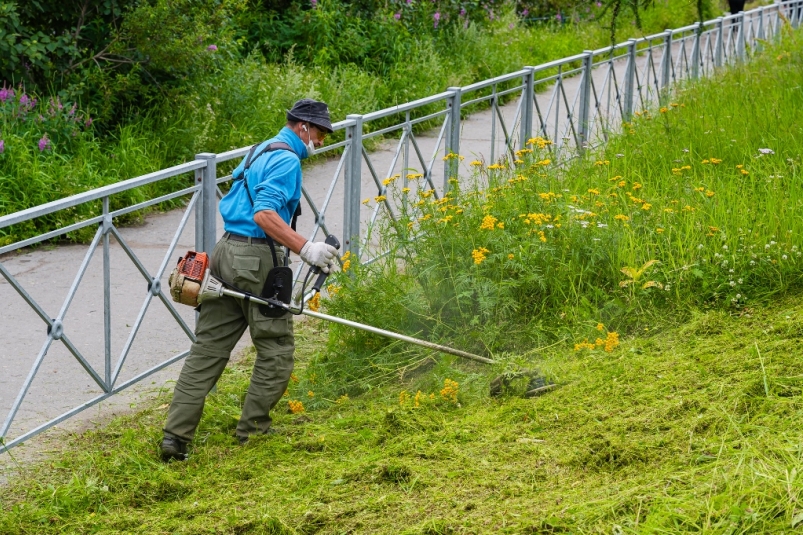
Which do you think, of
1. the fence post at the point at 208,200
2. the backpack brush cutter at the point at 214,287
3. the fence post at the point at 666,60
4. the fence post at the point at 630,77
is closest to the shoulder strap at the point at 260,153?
the backpack brush cutter at the point at 214,287

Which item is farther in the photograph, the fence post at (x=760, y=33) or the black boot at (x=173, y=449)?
the fence post at (x=760, y=33)

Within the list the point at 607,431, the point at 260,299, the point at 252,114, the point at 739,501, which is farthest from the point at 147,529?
the point at 252,114

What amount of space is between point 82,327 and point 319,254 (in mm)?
2287

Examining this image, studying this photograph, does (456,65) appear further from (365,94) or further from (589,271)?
(589,271)

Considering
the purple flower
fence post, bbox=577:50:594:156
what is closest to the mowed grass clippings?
the purple flower

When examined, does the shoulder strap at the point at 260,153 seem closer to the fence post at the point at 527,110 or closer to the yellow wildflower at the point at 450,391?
the yellow wildflower at the point at 450,391

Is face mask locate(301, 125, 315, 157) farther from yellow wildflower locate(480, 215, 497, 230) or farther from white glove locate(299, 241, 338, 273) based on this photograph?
yellow wildflower locate(480, 215, 497, 230)

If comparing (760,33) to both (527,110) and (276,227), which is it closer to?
(527,110)

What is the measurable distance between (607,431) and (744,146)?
4505mm

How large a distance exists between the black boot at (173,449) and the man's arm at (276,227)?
1.03 metres

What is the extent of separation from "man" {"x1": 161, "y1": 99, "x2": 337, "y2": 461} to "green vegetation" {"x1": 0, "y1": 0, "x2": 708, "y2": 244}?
2589mm

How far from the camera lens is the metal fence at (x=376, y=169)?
466 cm

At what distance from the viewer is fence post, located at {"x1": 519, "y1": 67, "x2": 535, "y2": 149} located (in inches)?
346

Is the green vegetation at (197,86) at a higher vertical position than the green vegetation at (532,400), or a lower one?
higher
